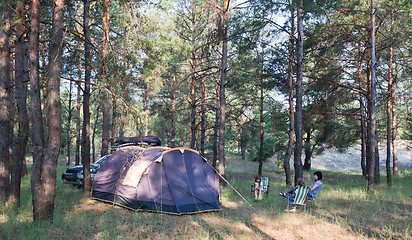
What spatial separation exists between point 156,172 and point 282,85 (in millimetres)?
10433

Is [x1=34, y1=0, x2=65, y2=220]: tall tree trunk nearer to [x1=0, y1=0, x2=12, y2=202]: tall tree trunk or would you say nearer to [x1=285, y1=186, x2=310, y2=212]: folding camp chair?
[x1=0, y1=0, x2=12, y2=202]: tall tree trunk

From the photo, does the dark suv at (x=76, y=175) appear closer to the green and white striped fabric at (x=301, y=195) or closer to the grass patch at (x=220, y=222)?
the grass patch at (x=220, y=222)

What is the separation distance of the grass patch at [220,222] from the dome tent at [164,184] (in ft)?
1.11

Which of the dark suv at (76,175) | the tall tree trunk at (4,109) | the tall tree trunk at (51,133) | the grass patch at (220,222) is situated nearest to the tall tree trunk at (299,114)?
the grass patch at (220,222)

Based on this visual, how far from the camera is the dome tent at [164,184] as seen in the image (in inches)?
310

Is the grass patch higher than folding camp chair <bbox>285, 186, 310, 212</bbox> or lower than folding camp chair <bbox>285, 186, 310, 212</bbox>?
lower

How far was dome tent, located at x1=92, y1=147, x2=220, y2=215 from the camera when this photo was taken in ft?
25.8

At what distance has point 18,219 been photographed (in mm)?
6344

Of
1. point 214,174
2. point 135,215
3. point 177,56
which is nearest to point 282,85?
point 177,56

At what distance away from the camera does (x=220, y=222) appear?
700 centimetres

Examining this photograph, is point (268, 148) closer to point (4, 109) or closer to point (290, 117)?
point (290, 117)

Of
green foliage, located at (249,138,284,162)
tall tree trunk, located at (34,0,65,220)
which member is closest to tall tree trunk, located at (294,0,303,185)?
tall tree trunk, located at (34,0,65,220)

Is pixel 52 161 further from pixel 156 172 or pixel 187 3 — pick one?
pixel 187 3

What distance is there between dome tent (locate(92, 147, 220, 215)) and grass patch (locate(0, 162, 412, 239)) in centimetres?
34
